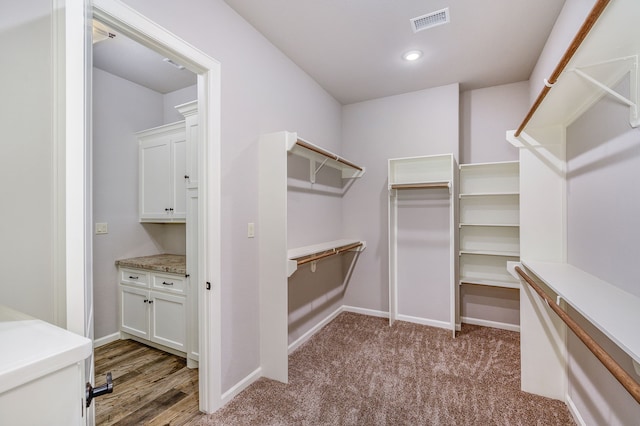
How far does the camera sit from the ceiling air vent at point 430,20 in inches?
86.4

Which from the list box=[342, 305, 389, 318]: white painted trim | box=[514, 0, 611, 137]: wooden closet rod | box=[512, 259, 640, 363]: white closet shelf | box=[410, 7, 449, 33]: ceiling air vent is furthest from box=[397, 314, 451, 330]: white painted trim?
box=[410, 7, 449, 33]: ceiling air vent

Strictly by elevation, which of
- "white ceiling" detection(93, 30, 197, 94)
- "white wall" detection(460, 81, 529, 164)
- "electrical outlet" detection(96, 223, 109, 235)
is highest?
"white ceiling" detection(93, 30, 197, 94)

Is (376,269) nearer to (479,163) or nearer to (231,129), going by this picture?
(479,163)

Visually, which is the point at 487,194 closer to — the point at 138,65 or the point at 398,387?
the point at 398,387

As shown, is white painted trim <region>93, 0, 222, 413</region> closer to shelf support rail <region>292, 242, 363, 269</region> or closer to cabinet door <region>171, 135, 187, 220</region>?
shelf support rail <region>292, 242, 363, 269</region>

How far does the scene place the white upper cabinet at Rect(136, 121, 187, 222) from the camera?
122 inches

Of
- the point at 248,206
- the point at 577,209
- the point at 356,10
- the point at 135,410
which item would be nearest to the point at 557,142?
the point at 577,209

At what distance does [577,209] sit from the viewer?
1.81 m

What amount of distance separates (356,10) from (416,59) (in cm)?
95

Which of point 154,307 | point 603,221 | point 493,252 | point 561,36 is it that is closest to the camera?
point 603,221

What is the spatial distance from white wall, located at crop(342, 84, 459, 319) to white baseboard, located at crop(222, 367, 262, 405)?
72.3 inches

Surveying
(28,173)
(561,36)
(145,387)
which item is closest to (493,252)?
(561,36)

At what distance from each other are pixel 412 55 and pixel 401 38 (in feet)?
1.03

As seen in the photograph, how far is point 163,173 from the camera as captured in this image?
321 cm
